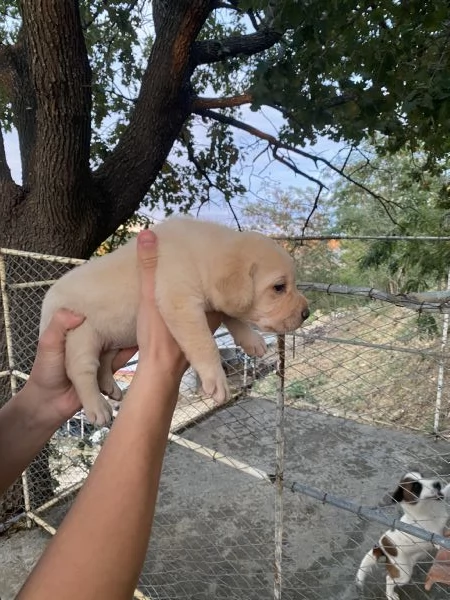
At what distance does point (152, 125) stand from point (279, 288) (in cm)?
259

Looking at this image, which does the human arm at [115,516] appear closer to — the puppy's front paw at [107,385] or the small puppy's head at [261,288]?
the small puppy's head at [261,288]

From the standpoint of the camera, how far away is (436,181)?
23.5 feet

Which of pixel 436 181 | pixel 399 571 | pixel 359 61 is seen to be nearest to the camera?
pixel 399 571

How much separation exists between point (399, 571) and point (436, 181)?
19.4 feet

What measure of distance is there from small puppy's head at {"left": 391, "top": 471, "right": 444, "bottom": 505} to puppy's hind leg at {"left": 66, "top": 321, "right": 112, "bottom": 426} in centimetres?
189

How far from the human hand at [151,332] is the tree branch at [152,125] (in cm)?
232

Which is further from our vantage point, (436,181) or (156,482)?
(436,181)

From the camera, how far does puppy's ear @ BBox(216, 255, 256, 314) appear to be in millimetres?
1525

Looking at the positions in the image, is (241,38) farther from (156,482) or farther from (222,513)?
(156,482)

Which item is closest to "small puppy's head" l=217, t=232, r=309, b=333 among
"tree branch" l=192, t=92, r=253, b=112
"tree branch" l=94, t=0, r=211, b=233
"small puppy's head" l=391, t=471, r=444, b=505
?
"small puppy's head" l=391, t=471, r=444, b=505

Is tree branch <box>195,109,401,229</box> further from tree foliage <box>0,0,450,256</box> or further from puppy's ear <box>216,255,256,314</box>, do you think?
puppy's ear <box>216,255,256,314</box>

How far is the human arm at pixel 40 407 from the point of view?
1.44 m

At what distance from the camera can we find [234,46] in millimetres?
4082

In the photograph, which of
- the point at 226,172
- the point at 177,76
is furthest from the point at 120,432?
the point at 226,172
